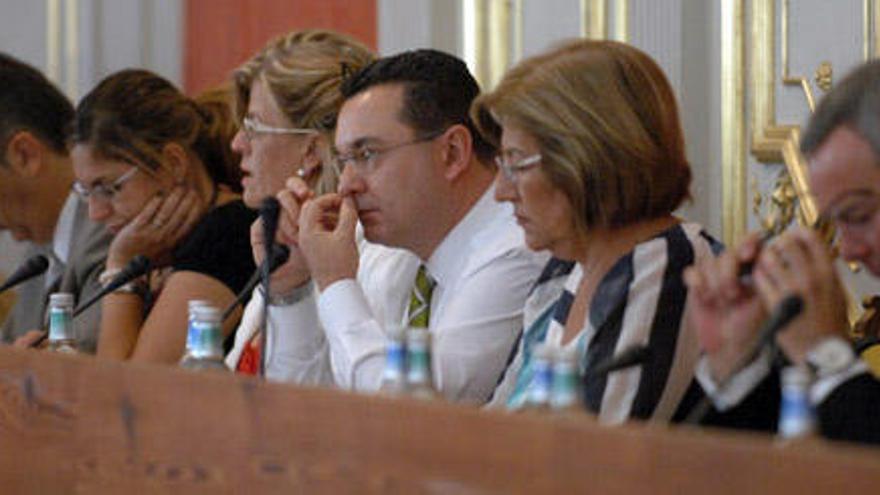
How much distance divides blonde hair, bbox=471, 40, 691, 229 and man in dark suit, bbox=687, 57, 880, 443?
0.41 meters

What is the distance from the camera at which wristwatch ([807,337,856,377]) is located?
199cm

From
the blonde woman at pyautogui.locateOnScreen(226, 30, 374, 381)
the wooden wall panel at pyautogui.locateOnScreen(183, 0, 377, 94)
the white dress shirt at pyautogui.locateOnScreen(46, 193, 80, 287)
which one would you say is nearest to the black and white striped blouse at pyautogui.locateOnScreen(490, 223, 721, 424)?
the blonde woman at pyautogui.locateOnScreen(226, 30, 374, 381)

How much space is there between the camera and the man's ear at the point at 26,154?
424cm

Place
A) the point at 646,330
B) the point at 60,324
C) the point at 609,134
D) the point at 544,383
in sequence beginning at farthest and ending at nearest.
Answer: the point at 60,324 < the point at 609,134 < the point at 646,330 < the point at 544,383

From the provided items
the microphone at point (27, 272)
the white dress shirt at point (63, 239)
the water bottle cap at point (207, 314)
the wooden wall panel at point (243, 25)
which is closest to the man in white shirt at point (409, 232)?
the water bottle cap at point (207, 314)

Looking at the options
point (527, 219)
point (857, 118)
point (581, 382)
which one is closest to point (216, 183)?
point (527, 219)

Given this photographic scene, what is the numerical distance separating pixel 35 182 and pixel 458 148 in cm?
151

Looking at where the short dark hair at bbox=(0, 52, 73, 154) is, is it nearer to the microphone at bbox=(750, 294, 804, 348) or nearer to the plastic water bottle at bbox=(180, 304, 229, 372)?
the plastic water bottle at bbox=(180, 304, 229, 372)

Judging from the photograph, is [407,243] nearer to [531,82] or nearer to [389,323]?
[389,323]

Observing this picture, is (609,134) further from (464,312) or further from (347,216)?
(347,216)

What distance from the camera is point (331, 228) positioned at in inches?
123

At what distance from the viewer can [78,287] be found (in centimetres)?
403

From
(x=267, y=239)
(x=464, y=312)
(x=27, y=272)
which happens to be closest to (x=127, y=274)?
(x=27, y=272)

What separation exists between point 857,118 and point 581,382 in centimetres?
49
